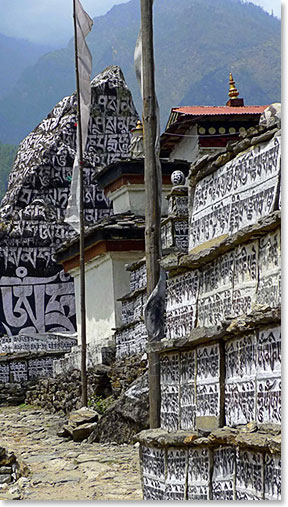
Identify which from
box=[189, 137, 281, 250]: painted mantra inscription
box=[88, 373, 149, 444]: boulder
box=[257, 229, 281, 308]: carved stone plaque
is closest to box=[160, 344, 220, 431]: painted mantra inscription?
box=[257, 229, 281, 308]: carved stone plaque

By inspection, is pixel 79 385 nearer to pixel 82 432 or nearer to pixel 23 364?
pixel 82 432

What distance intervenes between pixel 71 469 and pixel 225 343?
455 centimetres

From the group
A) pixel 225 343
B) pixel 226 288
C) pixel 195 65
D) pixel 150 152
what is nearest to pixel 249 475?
pixel 225 343

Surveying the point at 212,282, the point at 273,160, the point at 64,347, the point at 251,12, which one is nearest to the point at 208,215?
the point at 212,282

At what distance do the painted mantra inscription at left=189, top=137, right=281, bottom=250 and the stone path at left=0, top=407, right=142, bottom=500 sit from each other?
2.97 metres

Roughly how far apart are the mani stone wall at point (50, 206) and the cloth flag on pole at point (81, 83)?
1000cm

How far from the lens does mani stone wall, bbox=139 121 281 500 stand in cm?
463

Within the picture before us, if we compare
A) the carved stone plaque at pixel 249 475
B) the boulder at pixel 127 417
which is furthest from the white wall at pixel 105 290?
the carved stone plaque at pixel 249 475

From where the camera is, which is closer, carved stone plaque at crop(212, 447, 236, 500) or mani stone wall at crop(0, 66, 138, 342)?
carved stone plaque at crop(212, 447, 236, 500)

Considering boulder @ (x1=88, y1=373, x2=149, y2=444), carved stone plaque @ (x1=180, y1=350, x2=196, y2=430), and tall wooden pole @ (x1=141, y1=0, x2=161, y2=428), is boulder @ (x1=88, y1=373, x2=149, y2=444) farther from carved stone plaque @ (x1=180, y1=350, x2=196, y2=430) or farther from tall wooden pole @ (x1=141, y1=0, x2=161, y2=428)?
carved stone plaque @ (x1=180, y1=350, x2=196, y2=430)

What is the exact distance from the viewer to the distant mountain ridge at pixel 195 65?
43625 millimetres

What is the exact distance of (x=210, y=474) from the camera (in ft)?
17.2

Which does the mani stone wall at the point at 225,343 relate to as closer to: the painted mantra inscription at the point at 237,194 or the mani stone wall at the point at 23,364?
the painted mantra inscription at the point at 237,194

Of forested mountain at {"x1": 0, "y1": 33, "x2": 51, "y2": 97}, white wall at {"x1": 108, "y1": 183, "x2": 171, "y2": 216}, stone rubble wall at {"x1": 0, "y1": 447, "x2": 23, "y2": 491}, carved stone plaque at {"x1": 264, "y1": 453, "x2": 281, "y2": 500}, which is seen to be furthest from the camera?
forested mountain at {"x1": 0, "y1": 33, "x2": 51, "y2": 97}
